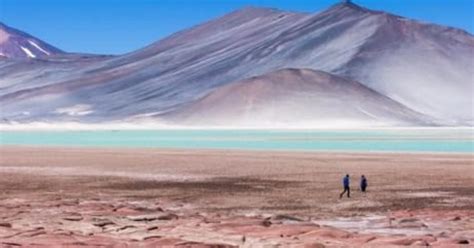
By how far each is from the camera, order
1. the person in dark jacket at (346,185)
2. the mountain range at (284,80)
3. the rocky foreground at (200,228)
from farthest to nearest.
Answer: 1. the mountain range at (284,80)
2. the person in dark jacket at (346,185)
3. the rocky foreground at (200,228)

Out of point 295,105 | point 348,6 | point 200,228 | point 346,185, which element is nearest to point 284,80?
point 295,105

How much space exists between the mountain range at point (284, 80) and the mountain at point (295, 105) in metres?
0.15

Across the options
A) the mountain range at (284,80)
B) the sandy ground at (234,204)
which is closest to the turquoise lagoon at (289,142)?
the sandy ground at (234,204)

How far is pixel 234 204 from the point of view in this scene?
59.4 feet

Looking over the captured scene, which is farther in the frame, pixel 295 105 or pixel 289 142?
pixel 295 105

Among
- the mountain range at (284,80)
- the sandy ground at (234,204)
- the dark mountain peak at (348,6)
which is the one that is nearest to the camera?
the sandy ground at (234,204)

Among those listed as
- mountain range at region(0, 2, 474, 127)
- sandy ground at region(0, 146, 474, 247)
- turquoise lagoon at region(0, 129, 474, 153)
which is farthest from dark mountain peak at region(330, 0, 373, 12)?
sandy ground at region(0, 146, 474, 247)

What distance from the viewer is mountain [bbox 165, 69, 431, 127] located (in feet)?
386

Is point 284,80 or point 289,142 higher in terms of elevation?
point 284,80

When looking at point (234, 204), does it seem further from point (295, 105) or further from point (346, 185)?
point (295, 105)

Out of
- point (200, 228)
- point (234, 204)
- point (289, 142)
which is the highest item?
point (289, 142)

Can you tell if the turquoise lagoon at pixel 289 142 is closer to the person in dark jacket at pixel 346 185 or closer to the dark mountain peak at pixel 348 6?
the person in dark jacket at pixel 346 185

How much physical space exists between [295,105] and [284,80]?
30.4ft

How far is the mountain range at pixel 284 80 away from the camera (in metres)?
123
